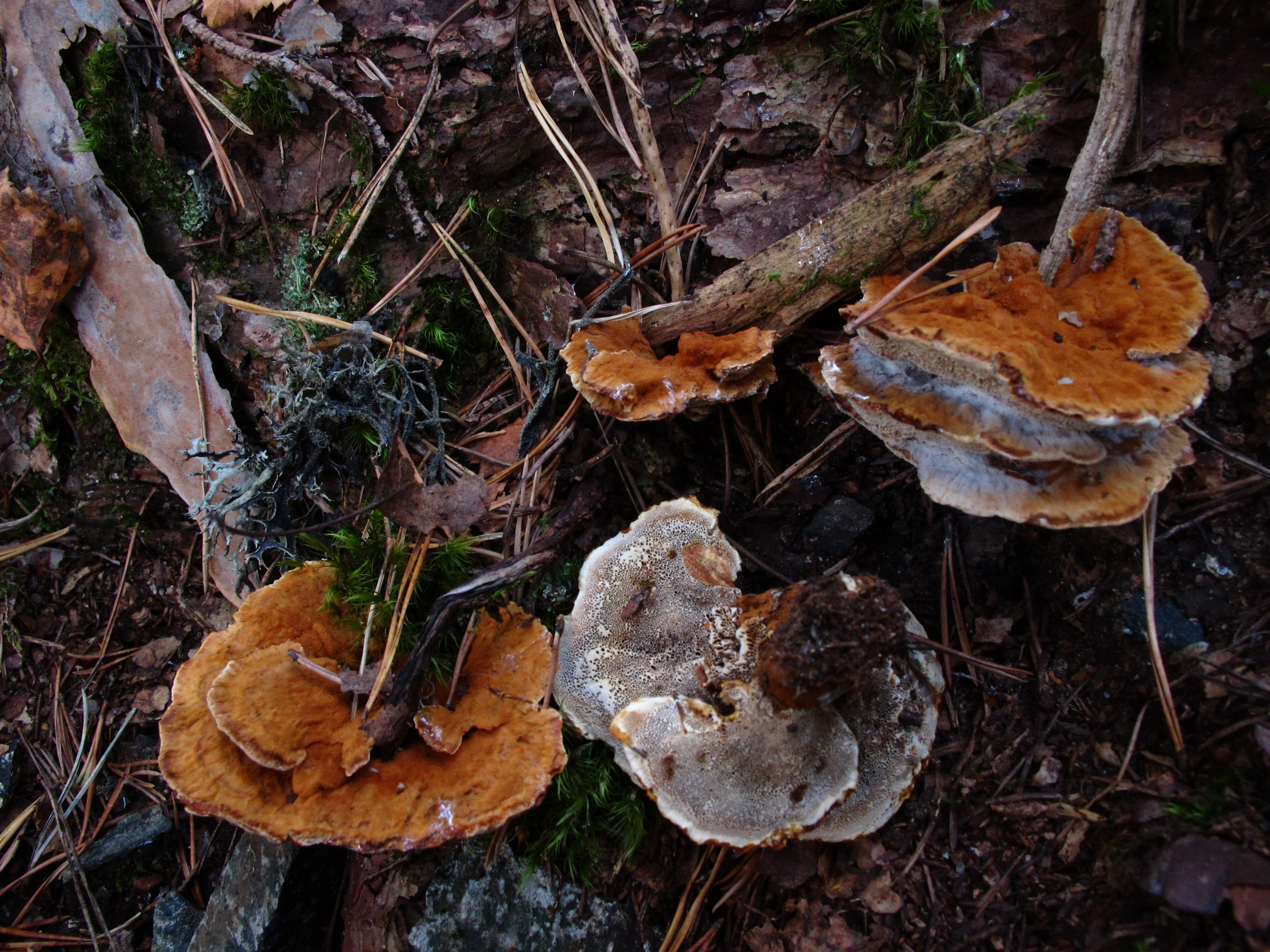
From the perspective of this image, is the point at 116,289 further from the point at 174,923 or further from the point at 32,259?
the point at 174,923

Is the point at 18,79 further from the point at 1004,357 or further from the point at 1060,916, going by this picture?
the point at 1060,916

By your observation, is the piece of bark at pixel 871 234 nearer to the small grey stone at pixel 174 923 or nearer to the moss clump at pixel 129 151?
the moss clump at pixel 129 151

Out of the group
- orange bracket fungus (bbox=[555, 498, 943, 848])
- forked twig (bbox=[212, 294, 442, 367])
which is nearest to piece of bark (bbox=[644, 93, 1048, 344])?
orange bracket fungus (bbox=[555, 498, 943, 848])

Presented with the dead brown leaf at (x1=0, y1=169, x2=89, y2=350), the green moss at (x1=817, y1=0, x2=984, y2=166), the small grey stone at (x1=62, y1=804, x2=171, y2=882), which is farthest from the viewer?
the small grey stone at (x1=62, y1=804, x2=171, y2=882)

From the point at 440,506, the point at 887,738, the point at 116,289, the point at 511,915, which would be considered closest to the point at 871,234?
the point at 887,738

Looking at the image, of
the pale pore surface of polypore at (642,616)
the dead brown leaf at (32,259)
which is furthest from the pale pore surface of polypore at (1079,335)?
the dead brown leaf at (32,259)

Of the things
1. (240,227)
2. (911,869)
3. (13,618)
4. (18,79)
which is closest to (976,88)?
(911,869)

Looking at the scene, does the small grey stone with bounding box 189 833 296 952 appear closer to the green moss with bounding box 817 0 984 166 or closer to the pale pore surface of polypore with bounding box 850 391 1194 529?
the pale pore surface of polypore with bounding box 850 391 1194 529
